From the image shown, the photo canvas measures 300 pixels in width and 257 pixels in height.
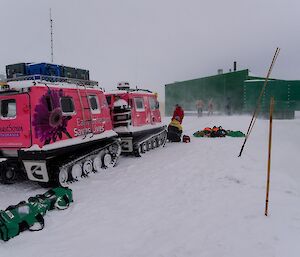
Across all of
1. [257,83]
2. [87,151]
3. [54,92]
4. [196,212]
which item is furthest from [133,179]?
[257,83]

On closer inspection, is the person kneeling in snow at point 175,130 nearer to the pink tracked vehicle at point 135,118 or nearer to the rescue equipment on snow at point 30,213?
the pink tracked vehicle at point 135,118

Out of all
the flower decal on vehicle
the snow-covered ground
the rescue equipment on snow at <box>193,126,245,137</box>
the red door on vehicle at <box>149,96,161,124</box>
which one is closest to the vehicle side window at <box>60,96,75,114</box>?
the flower decal on vehicle

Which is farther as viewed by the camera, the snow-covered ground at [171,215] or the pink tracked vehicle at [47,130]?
the pink tracked vehicle at [47,130]

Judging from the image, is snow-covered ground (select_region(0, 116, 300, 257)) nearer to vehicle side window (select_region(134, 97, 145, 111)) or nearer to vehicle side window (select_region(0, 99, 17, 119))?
vehicle side window (select_region(0, 99, 17, 119))

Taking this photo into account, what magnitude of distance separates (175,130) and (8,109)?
33.9 feet

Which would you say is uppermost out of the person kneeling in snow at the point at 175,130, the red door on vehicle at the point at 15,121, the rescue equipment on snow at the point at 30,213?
the red door on vehicle at the point at 15,121

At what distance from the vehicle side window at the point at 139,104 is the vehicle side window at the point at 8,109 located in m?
6.05

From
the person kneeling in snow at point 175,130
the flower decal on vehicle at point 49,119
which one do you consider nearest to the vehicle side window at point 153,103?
the person kneeling in snow at point 175,130

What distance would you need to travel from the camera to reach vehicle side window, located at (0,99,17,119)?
7.64 meters

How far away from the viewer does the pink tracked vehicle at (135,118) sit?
11852mm

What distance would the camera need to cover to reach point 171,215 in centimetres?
576

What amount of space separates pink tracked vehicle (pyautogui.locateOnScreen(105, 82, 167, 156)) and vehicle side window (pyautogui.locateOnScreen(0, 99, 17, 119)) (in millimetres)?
4836

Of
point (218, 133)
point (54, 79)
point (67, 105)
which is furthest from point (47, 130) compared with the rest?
point (218, 133)

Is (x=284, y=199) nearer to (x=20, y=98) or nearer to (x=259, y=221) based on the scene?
(x=259, y=221)
